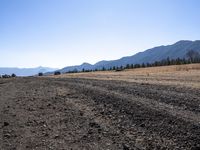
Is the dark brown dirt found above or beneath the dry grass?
beneath

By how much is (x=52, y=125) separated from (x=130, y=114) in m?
2.65

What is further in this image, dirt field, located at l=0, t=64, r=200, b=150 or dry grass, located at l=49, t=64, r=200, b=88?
dry grass, located at l=49, t=64, r=200, b=88

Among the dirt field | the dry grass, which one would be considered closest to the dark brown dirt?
the dirt field

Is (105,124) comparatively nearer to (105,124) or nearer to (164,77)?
(105,124)

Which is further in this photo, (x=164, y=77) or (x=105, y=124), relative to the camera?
(x=164, y=77)

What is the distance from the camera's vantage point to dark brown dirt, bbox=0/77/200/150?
29.1 ft

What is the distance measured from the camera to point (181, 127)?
31.6ft

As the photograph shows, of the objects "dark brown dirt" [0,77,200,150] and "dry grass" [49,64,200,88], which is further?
"dry grass" [49,64,200,88]

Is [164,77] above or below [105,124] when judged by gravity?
above

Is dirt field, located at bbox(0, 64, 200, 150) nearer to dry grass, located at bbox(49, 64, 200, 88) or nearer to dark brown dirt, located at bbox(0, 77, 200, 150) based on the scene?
dark brown dirt, located at bbox(0, 77, 200, 150)

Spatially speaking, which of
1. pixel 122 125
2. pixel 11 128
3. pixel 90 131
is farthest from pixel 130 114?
pixel 11 128

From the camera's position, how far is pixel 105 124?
36.1ft

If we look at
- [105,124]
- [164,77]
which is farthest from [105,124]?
[164,77]

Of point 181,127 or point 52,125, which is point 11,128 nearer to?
point 52,125
